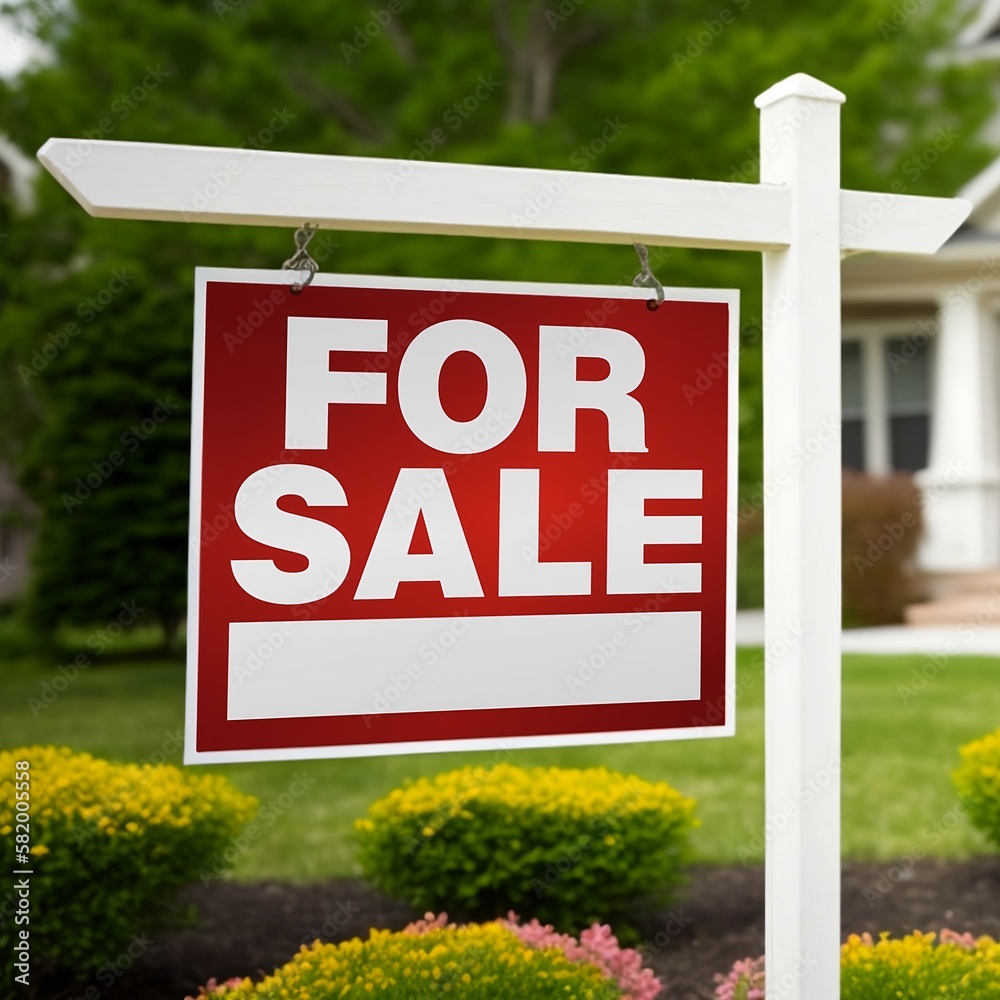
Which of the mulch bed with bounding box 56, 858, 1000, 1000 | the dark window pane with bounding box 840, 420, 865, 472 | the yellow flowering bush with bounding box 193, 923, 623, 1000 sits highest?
the dark window pane with bounding box 840, 420, 865, 472


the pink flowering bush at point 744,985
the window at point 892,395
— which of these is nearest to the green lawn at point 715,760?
the pink flowering bush at point 744,985

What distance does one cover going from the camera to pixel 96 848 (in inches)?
137

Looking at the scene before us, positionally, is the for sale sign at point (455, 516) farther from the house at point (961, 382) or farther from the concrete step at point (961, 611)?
the house at point (961, 382)

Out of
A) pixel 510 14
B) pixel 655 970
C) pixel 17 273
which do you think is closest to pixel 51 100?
pixel 17 273

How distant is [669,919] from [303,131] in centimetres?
1082

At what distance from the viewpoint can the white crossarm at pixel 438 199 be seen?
7.07 feet

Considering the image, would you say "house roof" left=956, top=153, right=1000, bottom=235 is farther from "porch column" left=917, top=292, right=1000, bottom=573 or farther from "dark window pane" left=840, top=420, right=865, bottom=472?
"dark window pane" left=840, top=420, right=865, bottom=472

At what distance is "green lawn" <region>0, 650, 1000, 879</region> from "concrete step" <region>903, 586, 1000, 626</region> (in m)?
1.71

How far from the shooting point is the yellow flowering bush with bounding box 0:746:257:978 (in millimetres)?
3424

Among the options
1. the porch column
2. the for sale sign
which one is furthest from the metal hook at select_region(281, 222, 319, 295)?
the porch column

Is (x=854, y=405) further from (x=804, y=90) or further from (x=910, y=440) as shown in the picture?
(x=804, y=90)

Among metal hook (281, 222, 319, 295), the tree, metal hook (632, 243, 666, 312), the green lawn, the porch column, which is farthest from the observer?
the porch column

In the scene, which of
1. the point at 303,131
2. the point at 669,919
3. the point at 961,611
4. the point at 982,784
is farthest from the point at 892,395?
the point at 669,919

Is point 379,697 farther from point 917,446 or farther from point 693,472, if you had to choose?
point 917,446
